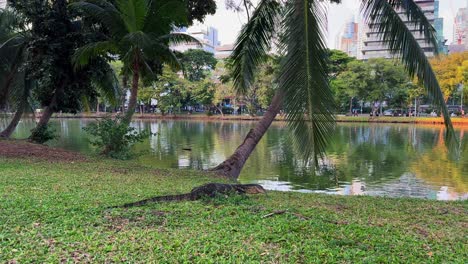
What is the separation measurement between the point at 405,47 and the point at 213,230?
2626 millimetres

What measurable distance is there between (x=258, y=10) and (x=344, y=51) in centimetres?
3567

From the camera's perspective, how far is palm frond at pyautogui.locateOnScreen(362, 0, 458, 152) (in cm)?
399

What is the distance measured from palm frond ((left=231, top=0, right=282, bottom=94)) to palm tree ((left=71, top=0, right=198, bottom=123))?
404cm

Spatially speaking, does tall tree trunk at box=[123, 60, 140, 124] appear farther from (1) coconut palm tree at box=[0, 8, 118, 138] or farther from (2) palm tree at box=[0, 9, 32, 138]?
(2) palm tree at box=[0, 9, 32, 138]

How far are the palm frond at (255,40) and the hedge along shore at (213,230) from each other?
5.26 ft

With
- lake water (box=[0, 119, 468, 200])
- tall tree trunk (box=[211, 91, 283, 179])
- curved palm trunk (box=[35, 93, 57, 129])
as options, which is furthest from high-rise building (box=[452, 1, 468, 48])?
curved palm trunk (box=[35, 93, 57, 129])

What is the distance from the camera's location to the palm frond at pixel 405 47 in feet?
13.1

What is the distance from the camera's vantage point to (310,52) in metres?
3.26

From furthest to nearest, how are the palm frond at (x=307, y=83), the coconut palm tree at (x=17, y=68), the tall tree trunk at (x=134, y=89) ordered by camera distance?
the coconut palm tree at (x=17, y=68) → the tall tree trunk at (x=134, y=89) → the palm frond at (x=307, y=83)

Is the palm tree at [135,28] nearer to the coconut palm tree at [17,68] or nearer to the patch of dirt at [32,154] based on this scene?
the coconut palm tree at [17,68]

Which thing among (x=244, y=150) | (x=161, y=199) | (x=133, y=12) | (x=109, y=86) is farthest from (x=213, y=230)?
(x=109, y=86)

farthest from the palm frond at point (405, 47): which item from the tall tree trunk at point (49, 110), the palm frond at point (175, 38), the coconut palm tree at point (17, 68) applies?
the tall tree trunk at point (49, 110)

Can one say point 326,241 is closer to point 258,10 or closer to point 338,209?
point 338,209

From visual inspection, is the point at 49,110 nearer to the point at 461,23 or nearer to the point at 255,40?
the point at 255,40
